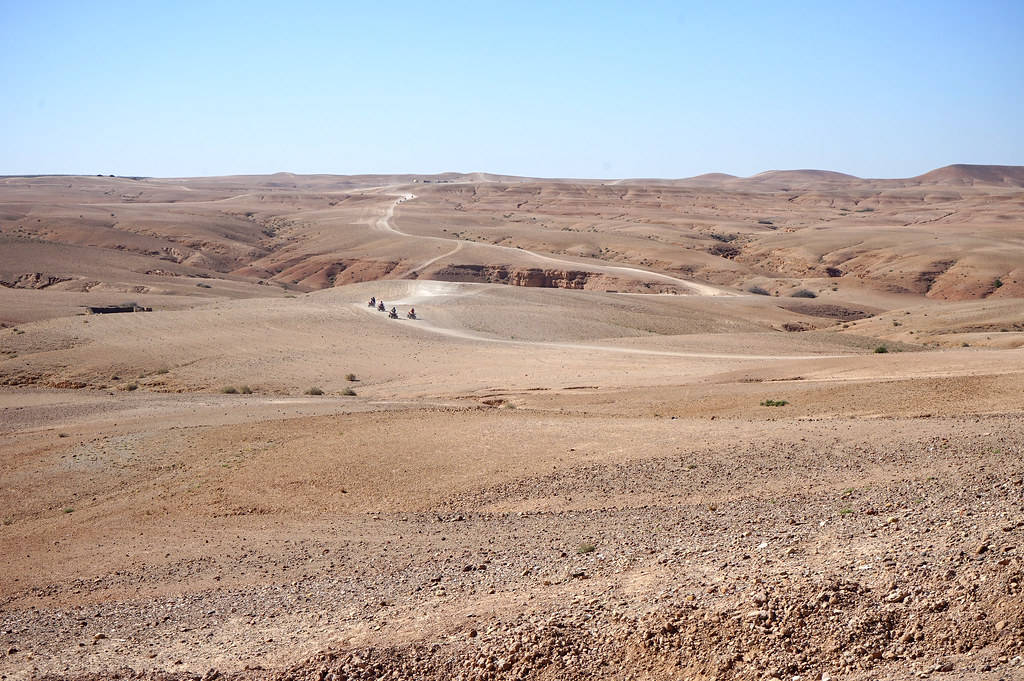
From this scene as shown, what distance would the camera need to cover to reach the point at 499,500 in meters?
13.6

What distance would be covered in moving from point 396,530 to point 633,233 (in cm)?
8509

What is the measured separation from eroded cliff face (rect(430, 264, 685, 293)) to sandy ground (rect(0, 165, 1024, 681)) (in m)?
20.8

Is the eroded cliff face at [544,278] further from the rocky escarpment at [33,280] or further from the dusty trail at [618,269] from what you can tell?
the rocky escarpment at [33,280]

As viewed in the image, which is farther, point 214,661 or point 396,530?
point 396,530

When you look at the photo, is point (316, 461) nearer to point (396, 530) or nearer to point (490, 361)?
point (396, 530)

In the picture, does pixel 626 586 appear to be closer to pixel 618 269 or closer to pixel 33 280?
pixel 33 280

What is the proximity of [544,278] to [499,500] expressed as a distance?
53855 mm

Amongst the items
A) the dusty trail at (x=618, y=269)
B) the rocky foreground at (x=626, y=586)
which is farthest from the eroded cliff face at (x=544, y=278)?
the rocky foreground at (x=626, y=586)

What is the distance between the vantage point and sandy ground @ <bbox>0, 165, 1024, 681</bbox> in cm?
759

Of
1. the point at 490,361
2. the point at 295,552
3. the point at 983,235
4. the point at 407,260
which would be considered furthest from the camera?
the point at 983,235

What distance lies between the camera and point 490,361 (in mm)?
32812

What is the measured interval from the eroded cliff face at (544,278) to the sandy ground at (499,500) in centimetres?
2082

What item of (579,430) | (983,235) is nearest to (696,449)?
(579,430)

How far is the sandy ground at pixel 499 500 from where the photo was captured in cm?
759
